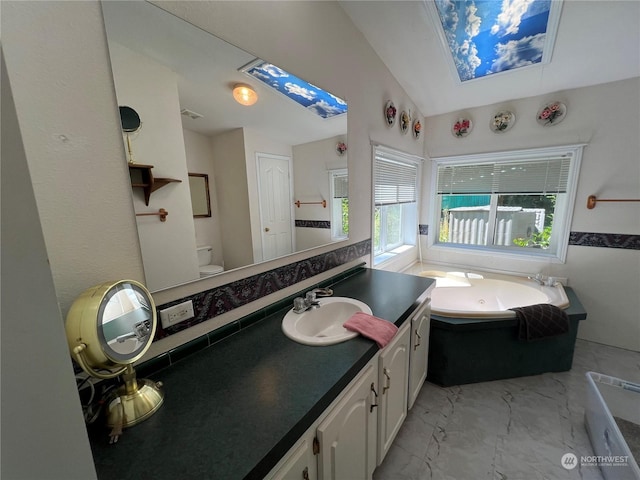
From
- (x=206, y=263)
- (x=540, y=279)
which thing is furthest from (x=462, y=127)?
(x=206, y=263)

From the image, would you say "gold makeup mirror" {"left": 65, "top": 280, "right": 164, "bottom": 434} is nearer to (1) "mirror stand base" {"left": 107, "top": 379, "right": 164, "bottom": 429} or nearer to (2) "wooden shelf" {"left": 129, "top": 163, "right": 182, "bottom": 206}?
(1) "mirror stand base" {"left": 107, "top": 379, "right": 164, "bottom": 429}

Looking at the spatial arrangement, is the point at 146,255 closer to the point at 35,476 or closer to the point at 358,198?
the point at 35,476

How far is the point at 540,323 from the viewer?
1.90 meters

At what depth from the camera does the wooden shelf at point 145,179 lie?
0.82m

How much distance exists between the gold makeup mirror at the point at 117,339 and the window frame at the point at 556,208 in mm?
3305

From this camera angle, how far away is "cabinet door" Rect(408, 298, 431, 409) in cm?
155

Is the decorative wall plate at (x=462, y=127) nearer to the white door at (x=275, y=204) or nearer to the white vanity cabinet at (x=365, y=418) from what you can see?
the white vanity cabinet at (x=365, y=418)

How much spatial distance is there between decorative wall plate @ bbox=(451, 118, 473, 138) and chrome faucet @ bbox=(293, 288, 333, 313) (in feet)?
8.58

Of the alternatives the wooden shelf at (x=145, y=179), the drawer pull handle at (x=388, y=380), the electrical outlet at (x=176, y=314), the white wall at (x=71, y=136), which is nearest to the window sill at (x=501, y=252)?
the drawer pull handle at (x=388, y=380)

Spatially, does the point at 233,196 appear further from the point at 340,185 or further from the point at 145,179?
the point at 340,185

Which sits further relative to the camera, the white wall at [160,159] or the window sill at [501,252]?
the window sill at [501,252]

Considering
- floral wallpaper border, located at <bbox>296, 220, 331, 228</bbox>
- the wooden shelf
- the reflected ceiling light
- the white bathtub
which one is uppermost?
the reflected ceiling light

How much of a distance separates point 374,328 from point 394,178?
196cm

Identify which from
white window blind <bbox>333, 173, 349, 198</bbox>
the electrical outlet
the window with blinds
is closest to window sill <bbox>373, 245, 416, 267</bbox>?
the window with blinds
